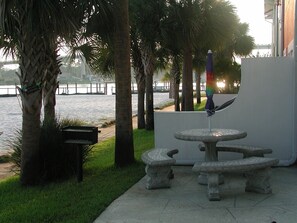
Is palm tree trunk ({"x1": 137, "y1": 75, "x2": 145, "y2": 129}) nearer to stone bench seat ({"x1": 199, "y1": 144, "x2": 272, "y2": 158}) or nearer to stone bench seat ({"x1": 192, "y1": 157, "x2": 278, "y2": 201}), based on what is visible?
stone bench seat ({"x1": 199, "y1": 144, "x2": 272, "y2": 158})

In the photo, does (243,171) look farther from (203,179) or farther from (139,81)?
(139,81)

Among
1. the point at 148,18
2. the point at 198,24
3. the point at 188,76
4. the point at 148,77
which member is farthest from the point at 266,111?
the point at 148,77

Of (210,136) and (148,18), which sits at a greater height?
(148,18)

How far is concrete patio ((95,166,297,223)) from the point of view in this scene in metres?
5.10

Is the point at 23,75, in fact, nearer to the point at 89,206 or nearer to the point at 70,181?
the point at 70,181

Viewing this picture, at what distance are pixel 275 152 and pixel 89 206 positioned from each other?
13.6 feet

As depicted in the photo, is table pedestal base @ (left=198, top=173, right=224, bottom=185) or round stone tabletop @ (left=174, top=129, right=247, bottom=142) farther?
table pedestal base @ (left=198, top=173, right=224, bottom=185)

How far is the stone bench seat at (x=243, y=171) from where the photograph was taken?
5.77 meters

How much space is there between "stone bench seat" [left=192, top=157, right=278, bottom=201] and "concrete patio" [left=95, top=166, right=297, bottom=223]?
0.12 meters

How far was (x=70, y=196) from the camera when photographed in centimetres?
630

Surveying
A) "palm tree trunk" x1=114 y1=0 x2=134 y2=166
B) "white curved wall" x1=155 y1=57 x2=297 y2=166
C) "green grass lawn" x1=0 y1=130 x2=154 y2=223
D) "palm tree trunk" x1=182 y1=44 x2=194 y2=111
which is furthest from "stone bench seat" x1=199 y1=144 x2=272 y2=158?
"palm tree trunk" x1=182 y1=44 x2=194 y2=111

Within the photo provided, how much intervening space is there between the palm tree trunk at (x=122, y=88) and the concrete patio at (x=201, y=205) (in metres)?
1.52

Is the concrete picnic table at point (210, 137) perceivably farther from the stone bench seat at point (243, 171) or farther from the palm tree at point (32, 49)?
the palm tree at point (32, 49)

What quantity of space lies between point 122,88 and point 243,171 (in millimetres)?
3226
